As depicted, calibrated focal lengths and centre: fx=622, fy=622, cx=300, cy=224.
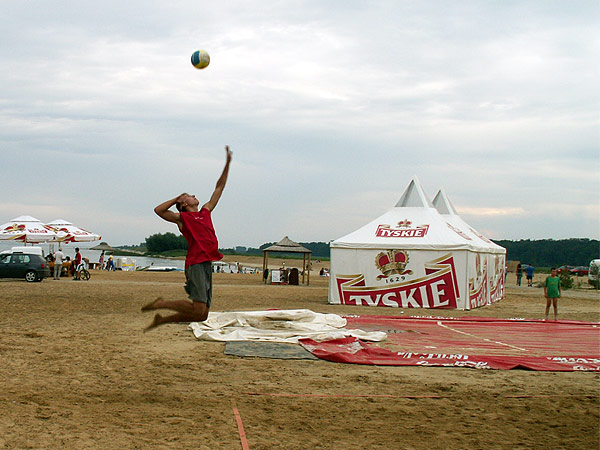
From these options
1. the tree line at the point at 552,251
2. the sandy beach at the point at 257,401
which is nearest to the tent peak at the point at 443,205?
the sandy beach at the point at 257,401

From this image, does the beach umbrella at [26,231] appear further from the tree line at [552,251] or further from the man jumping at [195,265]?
the tree line at [552,251]

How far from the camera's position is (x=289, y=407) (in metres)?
5.69

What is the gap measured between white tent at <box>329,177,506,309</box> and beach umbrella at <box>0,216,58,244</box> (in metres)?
15.1

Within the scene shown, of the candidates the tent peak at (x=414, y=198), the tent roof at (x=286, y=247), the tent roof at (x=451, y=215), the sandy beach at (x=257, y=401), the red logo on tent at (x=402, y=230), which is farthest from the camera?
the tent roof at (x=286, y=247)

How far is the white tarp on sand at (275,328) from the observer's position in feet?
33.1

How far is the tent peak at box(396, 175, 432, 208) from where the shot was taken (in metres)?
20.3

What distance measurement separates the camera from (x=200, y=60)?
25.2 feet

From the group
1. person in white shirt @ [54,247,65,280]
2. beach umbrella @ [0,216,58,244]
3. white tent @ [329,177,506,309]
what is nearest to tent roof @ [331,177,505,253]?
white tent @ [329,177,506,309]

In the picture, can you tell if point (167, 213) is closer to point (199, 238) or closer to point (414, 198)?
point (199, 238)

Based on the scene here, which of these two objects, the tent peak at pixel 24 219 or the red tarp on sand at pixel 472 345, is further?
the tent peak at pixel 24 219

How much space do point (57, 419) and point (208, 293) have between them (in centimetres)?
210

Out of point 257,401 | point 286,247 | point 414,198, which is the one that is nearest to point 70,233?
point 286,247

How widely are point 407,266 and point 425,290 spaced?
0.88 meters

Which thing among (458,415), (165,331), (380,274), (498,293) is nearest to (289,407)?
(458,415)
